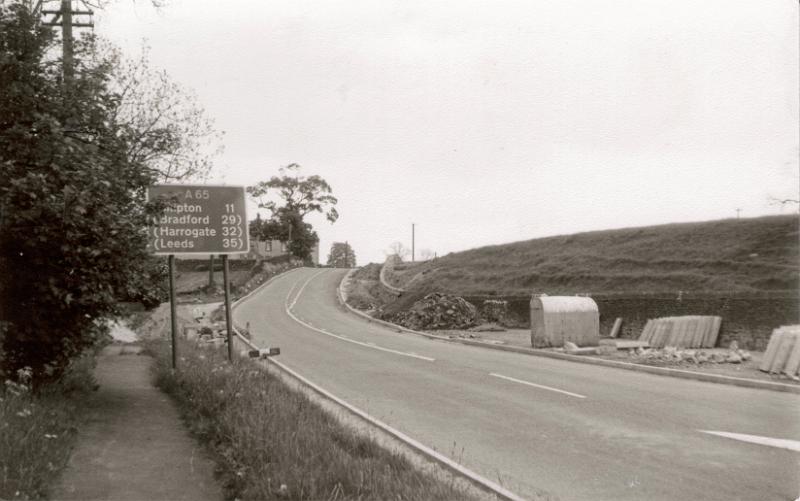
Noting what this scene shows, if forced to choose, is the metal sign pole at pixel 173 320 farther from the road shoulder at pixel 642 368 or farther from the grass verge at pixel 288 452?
the road shoulder at pixel 642 368

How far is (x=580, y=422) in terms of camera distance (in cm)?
1009

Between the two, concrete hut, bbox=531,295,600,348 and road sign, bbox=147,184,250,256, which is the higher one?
road sign, bbox=147,184,250,256

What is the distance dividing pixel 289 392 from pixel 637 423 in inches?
201

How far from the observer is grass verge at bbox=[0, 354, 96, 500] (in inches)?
232

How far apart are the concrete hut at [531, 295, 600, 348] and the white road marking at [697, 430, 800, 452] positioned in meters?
12.9

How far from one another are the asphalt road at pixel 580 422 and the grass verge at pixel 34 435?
4.17 meters

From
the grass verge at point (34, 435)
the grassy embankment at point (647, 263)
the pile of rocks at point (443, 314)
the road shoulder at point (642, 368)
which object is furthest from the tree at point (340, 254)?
the grass verge at point (34, 435)

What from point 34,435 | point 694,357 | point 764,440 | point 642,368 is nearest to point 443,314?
point 694,357

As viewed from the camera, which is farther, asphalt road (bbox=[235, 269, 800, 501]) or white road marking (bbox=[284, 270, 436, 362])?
white road marking (bbox=[284, 270, 436, 362])

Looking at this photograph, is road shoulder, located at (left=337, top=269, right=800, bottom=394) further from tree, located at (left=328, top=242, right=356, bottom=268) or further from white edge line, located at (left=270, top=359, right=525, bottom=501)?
tree, located at (left=328, top=242, right=356, bottom=268)

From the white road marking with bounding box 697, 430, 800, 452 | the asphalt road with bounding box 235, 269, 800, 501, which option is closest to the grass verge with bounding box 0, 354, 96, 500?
the asphalt road with bounding box 235, 269, 800, 501

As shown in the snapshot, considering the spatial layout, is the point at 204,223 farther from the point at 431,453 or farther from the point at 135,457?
the point at 431,453

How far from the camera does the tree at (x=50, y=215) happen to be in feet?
28.7

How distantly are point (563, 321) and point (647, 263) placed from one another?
1506 centimetres
